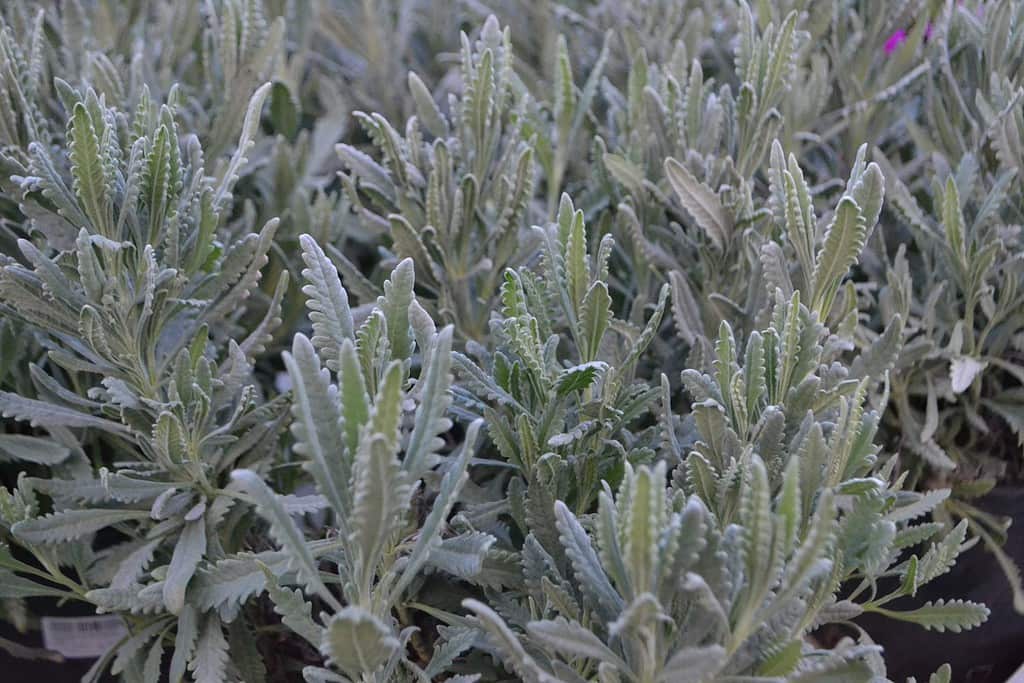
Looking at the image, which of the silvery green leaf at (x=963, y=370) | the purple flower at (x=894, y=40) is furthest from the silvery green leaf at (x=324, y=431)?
the purple flower at (x=894, y=40)

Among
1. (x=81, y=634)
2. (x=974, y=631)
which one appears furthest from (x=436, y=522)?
(x=974, y=631)

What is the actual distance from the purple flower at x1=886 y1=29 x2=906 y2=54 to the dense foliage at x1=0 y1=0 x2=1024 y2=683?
0.05 feet

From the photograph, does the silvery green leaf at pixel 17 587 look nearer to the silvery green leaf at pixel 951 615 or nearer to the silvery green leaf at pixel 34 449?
the silvery green leaf at pixel 34 449

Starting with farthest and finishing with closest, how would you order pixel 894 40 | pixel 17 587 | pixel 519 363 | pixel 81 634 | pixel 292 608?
pixel 894 40
pixel 81 634
pixel 17 587
pixel 519 363
pixel 292 608

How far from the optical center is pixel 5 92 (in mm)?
1037

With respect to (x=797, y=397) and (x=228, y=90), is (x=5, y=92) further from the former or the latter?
(x=797, y=397)

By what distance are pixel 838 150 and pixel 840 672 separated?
3.09ft

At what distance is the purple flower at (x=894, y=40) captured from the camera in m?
1.44

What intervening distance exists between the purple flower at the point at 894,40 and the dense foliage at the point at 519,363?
2cm

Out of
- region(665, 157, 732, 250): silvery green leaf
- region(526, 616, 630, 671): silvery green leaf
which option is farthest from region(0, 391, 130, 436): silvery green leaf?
region(665, 157, 732, 250): silvery green leaf

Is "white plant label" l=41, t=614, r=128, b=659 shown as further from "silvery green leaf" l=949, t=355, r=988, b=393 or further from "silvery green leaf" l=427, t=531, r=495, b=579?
"silvery green leaf" l=949, t=355, r=988, b=393

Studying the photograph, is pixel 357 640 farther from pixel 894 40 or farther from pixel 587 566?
pixel 894 40

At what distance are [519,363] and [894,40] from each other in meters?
0.96

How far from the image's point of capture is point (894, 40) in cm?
148
